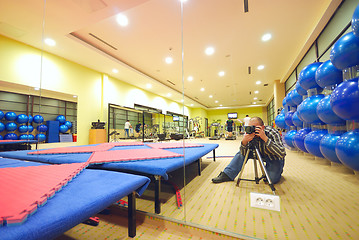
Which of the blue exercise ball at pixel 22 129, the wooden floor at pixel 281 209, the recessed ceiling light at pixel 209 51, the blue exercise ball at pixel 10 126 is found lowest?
the wooden floor at pixel 281 209

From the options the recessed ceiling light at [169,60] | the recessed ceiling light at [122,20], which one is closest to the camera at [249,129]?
the recessed ceiling light at [122,20]

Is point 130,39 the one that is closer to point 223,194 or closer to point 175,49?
point 175,49

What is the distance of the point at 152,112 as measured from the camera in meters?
8.27

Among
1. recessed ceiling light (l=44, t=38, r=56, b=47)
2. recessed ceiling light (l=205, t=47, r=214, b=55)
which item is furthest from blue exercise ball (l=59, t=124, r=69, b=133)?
recessed ceiling light (l=205, t=47, r=214, b=55)

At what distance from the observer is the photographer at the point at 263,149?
1440 millimetres

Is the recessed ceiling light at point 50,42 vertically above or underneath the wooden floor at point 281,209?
above

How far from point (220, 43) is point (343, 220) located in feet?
13.2

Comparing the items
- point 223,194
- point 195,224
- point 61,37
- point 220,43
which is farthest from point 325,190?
point 61,37

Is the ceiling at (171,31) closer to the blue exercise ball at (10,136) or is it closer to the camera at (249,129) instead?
the camera at (249,129)

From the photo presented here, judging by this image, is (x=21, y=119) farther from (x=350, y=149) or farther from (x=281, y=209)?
(x=350, y=149)

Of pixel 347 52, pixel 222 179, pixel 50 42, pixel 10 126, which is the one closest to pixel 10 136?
pixel 10 126

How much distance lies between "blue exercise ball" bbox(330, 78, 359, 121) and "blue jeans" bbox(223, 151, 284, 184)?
701 mm

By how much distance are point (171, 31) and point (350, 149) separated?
3.58 m

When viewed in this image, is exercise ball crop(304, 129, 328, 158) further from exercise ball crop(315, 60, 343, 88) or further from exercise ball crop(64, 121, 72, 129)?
exercise ball crop(64, 121, 72, 129)
